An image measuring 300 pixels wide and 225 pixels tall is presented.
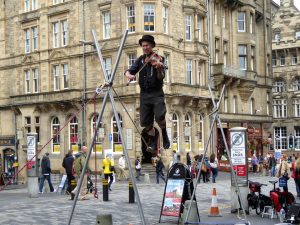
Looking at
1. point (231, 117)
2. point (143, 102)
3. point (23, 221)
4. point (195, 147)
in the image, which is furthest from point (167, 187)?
point (231, 117)

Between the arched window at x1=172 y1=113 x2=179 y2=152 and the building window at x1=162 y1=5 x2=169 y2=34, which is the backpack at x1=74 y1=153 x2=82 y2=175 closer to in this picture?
the arched window at x1=172 y1=113 x2=179 y2=152

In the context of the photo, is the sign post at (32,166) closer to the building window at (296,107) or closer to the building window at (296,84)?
the building window at (296,107)

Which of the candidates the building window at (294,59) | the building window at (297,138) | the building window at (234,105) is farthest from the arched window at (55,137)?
the building window at (294,59)

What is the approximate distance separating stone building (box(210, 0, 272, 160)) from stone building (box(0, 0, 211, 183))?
3639 mm

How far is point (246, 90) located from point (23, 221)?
3903 cm

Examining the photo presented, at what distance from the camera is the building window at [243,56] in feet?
172

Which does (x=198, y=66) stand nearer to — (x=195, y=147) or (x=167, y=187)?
(x=195, y=147)

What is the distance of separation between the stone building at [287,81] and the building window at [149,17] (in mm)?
39247

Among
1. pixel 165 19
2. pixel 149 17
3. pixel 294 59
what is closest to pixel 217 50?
pixel 165 19

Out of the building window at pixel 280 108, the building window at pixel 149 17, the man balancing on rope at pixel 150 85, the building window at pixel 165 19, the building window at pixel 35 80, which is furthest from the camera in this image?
the building window at pixel 280 108

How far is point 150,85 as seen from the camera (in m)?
7.97

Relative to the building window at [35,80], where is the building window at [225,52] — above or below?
above

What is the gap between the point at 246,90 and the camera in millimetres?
52000

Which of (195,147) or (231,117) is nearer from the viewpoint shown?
(195,147)
